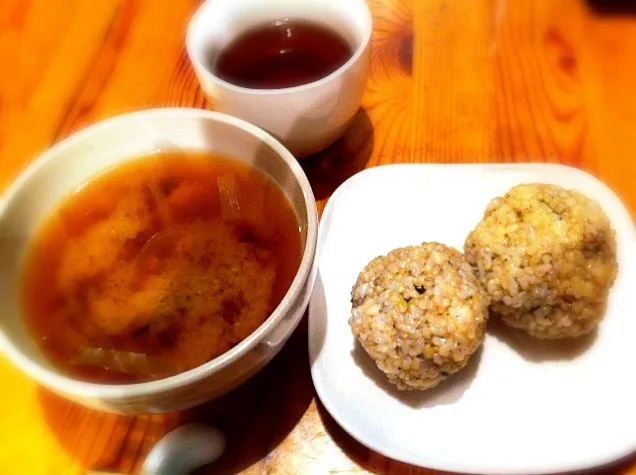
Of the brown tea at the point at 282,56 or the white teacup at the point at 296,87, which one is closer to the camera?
the white teacup at the point at 296,87

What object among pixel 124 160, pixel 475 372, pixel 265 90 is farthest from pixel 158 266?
pixel 475 372

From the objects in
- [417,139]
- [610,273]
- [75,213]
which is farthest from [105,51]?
[610,273]

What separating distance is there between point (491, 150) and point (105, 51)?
0.80 m

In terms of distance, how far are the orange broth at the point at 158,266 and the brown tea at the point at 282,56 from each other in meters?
0.23

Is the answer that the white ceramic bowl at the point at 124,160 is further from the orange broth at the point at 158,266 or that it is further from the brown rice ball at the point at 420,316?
the brown rice ball at the point at 420,316

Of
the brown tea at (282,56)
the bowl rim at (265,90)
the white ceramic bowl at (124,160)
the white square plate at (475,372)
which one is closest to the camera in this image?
the white ceramic bowl at (124,160)

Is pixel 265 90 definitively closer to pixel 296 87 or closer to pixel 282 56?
pixel 296 87

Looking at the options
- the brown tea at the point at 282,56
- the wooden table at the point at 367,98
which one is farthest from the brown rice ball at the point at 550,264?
the brown tea at the point at 282,56

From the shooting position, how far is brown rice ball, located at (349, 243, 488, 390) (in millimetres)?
727

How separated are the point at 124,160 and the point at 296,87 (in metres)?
A: 0.27

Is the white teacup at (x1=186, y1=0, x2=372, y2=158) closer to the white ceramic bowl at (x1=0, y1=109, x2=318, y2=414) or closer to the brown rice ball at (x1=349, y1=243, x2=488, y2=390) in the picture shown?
the white ceramic bowl at (x1=0, y1=109, x2=318, y2=414)

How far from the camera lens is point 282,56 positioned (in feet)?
3.39

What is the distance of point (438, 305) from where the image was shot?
2.45 feet

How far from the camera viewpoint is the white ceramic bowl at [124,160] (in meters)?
0.59
